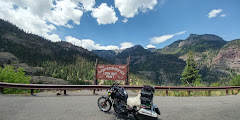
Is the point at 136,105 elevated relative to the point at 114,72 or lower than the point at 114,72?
lower


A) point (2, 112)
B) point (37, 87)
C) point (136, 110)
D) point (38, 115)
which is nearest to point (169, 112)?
point (136, 110)

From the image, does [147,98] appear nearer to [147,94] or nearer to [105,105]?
[147,94]

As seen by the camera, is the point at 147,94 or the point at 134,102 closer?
the point at 147,94

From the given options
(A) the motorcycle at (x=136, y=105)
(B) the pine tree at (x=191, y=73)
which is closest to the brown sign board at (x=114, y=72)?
(A) the motorcycle at (x=136, y=105)

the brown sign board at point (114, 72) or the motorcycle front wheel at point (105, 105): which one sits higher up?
Result: the brown sign board at point (114, 72)

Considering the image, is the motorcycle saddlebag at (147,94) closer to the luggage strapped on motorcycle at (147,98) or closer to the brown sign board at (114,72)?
the luggage strapped on motorcycle at (147,98)

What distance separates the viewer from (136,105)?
13.9 ft

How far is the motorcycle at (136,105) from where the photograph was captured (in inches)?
150

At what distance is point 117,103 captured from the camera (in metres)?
4.86

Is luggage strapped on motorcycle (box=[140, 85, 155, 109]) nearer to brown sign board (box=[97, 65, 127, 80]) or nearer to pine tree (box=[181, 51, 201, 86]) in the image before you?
brown sign board (box=[97, 65, 127, 80])

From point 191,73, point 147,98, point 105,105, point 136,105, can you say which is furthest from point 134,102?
point 191,73

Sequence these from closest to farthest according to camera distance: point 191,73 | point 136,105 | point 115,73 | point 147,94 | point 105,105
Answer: point 147,94, point 136,105, point 105,105, point 115,73, point 191,73

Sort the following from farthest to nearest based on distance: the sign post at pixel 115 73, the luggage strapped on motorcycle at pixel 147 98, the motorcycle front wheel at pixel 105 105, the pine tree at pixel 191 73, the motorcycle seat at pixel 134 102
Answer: the pine tree at pixel 191 73, the sign post at pixel 115 73, the motorcycle front wheel at pixel 105 105, the motorcycle seat at pixel 134 102, the luggage strapped on motorcycle at pixel 147 98

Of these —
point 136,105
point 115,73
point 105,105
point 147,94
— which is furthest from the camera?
point 115,73
